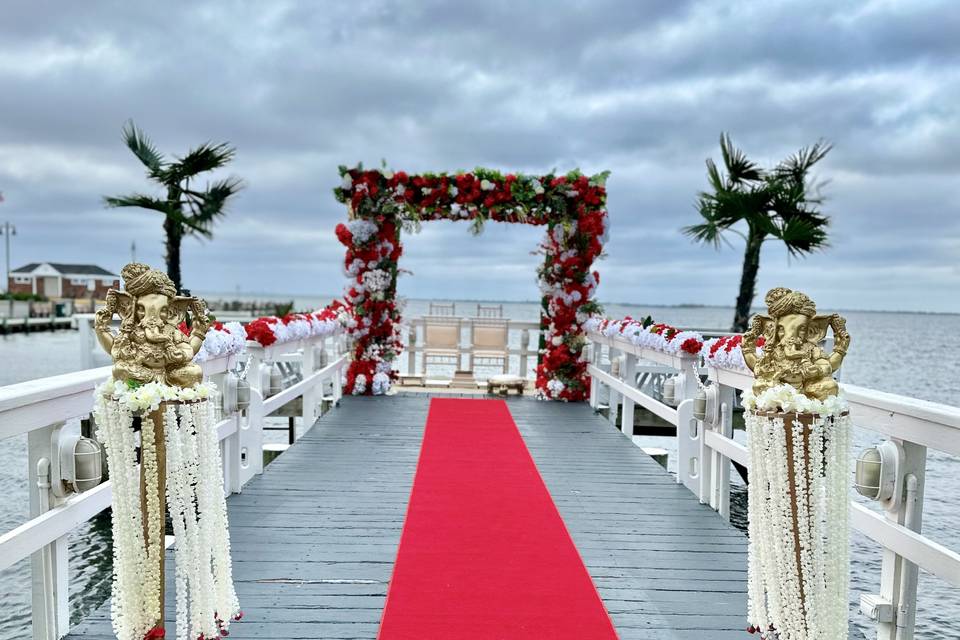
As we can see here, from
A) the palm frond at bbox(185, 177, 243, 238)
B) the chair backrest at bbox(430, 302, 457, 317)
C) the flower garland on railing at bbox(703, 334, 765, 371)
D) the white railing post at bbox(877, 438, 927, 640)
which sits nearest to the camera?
the white railing post at bbox(877, 438, 927, 640)

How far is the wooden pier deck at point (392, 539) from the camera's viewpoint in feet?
9.56

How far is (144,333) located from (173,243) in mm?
11521

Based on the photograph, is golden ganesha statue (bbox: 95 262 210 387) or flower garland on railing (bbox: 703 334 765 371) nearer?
golden ganesha statue (bbox: 95 262 210 387)

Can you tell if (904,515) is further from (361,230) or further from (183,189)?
(183,189)

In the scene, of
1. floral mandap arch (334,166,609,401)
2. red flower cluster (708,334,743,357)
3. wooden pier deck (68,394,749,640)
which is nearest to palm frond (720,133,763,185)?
floral mandap arch (334,166,609,401)

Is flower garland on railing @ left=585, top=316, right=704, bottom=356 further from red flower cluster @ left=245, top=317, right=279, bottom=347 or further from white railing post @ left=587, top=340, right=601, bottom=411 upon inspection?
red flower cluster @ left=245, top=317, right=279, bottom=347

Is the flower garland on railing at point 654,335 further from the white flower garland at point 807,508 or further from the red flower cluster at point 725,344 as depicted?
the white flower garland at point 807,508

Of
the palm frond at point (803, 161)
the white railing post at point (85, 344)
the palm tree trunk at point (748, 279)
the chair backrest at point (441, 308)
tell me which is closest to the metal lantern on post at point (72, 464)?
the white railing post at point (85, 344)

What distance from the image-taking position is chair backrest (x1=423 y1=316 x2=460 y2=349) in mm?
10930

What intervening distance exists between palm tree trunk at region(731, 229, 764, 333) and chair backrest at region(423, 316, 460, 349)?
506 centimetres

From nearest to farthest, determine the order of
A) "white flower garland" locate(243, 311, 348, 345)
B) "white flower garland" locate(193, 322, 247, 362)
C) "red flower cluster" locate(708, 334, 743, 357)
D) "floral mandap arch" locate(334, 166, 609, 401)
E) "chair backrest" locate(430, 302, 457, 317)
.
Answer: "white flower garland" locate(193, 322, 247, 362)
"red flower cluster" locate(708, 334, 743, 357)
"white flower garland" locate(243, 311, 348, 345)
"floral mandap arch" locate(334, 166, 609, 401)
"chair backrest" locate(430, 302, 457, 317)

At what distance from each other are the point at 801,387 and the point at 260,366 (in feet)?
13.6

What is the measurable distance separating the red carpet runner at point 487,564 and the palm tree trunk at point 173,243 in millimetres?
8922

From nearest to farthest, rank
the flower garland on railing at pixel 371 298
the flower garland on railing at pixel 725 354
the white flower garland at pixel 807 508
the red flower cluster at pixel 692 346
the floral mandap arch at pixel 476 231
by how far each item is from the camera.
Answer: the white flower garland at pixel 807 508 → the flower garland on railing at pixel 725 354 → the red flower cluster at pixel 692 346 → the floral mandap arch at pixel 476 231 → the flower garland on railing at pixel 371 298
